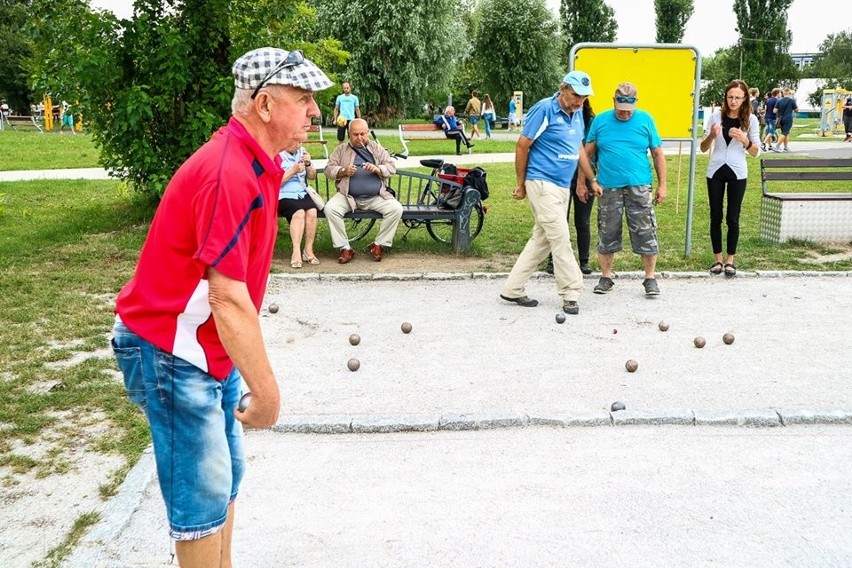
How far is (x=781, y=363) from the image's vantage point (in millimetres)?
6738

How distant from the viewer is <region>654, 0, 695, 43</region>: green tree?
7606 cm

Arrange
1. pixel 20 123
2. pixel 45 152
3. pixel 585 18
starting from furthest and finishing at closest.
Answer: pixel 585 18 → pixel 20 123 → pixel 45 152

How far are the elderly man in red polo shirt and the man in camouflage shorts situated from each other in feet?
21.0

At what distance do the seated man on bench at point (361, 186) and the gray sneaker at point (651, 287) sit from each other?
3.11 meters

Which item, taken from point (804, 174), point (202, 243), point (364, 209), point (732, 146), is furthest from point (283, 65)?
point (804, 174)

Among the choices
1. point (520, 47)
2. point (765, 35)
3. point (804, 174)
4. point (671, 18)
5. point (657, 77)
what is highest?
point (671, 18)

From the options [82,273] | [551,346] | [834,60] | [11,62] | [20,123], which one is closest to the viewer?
[551,346]

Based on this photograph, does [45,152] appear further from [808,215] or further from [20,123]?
[808,215]

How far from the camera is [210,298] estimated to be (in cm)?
259

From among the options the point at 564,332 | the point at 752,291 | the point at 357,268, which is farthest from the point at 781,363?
the point at 357,268

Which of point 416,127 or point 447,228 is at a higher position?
point 416,127

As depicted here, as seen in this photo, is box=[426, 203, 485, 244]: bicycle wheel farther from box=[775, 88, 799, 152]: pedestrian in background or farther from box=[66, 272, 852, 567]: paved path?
box=[775, 88, 799, 152]: pedestrian in background

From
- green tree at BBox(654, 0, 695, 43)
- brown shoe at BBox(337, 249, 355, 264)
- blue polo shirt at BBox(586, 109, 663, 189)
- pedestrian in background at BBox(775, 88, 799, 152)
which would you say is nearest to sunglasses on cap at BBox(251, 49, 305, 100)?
blue polo shirt at BBox(586, 109, 663, 189)

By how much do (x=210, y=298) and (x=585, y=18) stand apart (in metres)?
70.0
